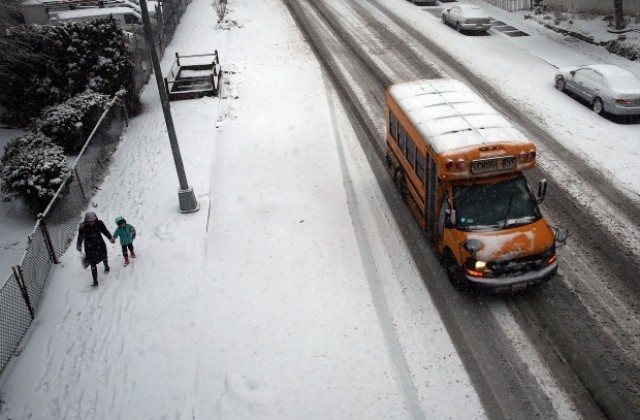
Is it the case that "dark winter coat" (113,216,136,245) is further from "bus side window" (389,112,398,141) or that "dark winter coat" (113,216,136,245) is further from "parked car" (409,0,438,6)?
"parked car" (409,0,438,6)

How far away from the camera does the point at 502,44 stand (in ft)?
85.1

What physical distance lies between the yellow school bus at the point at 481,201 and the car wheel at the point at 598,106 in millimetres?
8958

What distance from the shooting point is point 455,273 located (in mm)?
10211

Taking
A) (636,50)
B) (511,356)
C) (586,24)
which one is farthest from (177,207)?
(586,24)

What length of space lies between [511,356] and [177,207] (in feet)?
29.9

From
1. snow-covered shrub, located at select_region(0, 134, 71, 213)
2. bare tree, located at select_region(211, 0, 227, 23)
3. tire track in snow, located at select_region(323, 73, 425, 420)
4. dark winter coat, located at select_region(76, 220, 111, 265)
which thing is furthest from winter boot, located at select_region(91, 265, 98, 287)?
bare tree, located at select_region(211, 0, 227, 23)

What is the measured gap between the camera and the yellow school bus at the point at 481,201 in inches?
374

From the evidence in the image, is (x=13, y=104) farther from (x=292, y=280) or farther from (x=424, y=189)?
(x=424, y=189)

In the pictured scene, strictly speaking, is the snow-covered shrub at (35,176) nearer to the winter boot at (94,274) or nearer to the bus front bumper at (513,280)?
the winter boot at (94,274)

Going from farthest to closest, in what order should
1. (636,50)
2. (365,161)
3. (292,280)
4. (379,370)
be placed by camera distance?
(636,50) < (365,161) < (292,280) < (379,370)

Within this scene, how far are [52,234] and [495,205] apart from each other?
32.3 ft

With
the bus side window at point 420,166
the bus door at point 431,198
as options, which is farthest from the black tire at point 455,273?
the bus side window at point 420,166

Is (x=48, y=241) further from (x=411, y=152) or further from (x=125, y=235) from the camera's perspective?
(x=411, y=152)

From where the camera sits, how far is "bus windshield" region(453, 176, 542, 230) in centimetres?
992
